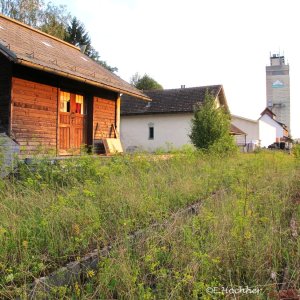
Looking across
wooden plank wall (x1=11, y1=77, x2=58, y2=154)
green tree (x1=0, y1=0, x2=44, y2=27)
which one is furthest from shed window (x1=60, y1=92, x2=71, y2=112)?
green tree (x1=0, y1=0, x2=44, y2=27)

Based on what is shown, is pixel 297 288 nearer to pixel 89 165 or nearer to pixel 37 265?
pixel 37 265

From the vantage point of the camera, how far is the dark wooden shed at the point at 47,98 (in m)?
9.46

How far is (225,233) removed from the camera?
3.30 m

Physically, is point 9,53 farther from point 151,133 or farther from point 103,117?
point 151,133

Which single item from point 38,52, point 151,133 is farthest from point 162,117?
point 38,52

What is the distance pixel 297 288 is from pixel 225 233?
0.87 m

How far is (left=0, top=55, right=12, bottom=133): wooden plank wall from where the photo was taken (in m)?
9.45

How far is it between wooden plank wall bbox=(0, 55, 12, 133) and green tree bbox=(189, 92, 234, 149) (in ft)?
30.9

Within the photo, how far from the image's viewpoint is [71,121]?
12023 millimetres

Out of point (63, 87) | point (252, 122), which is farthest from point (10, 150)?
point (252, 122)

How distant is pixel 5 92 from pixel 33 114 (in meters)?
1.05

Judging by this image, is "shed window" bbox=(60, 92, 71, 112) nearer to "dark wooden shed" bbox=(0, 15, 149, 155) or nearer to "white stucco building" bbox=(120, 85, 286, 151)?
"dark wooden shed" bbox=(0, 15, 149, 155)

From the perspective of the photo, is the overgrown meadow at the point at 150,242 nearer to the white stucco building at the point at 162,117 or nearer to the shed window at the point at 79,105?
the shed window at the point at 79,105

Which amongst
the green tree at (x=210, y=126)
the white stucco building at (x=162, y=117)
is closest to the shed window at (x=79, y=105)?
the green tree at (x=210, y=126)
